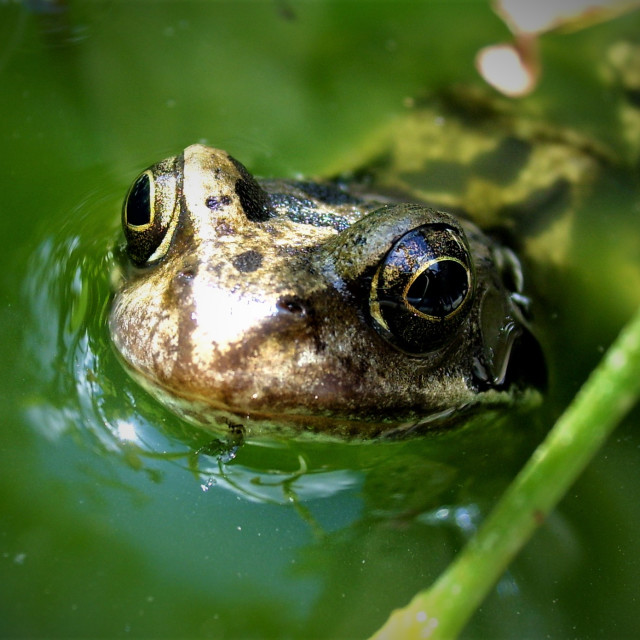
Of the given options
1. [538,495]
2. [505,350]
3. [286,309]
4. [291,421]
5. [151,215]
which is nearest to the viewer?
[538,495]

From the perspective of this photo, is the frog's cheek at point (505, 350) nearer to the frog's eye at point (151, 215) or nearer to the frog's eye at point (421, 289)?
the frog's eye at point (421, 289)

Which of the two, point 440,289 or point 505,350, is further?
point 505,350

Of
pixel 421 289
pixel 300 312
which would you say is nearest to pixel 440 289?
pixel 421 289

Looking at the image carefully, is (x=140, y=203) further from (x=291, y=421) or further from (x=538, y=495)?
(x=538, y=495)

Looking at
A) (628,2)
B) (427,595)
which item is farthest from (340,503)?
(628,2)

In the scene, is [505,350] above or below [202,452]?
above

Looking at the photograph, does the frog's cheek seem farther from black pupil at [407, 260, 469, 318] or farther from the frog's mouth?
black pupil at [407, 260, 469, 318]
